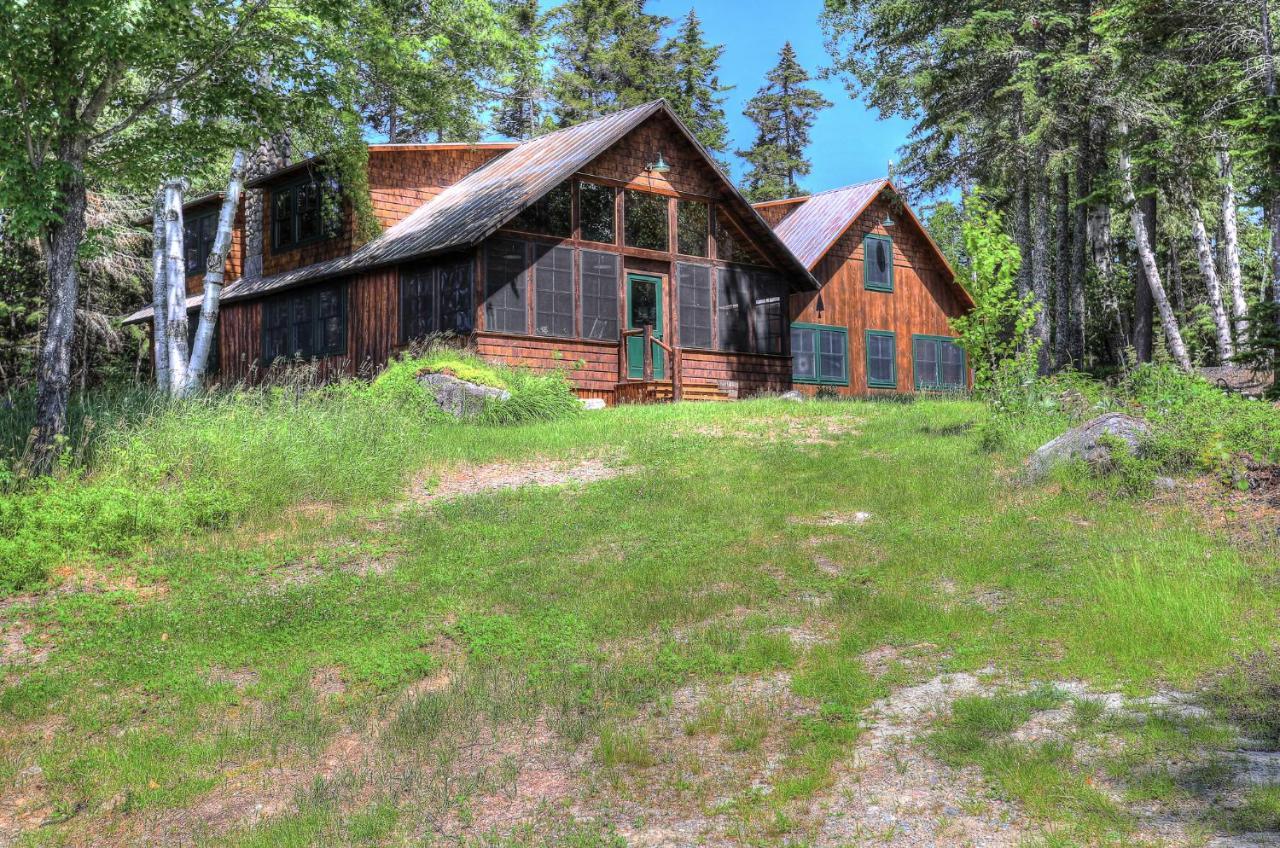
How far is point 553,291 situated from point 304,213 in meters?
7.33

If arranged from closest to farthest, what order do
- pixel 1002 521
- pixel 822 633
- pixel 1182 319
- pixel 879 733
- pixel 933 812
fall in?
pixel 933 812 < pixel 879 733 < pixel 822 633 < pixel 1002 521 < pixel 1182 319

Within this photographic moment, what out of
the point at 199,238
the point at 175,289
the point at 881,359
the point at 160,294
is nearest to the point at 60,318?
the point at 175,289

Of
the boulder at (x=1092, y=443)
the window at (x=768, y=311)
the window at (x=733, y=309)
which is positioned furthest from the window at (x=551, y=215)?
the boulder at (x=1092, y=443)

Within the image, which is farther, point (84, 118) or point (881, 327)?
point (881, 327)

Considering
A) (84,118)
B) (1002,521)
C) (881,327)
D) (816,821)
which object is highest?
(84,118)

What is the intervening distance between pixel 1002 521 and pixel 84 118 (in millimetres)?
10845

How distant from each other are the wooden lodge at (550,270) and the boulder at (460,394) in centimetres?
257

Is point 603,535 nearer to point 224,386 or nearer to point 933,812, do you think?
point 933,812

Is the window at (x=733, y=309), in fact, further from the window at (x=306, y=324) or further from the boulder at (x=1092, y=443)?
the boulder at (x=1092, y=443)

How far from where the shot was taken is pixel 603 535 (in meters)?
10.1

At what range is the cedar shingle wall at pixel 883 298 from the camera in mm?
27812

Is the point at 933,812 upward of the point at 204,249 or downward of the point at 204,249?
downward

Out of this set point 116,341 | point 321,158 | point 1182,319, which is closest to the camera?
point 321,158

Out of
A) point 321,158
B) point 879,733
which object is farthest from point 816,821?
point 321,158
